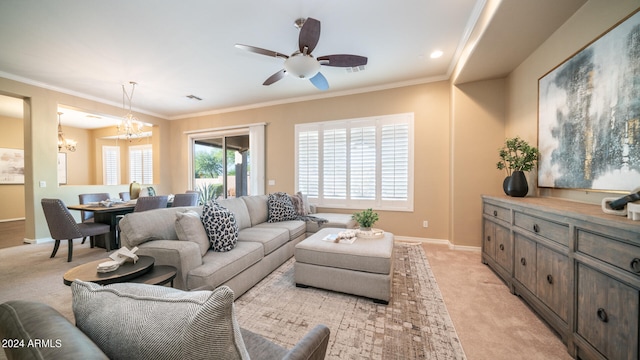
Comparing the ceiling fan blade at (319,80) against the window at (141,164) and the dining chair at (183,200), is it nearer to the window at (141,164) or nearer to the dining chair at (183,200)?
the dining chair at (183,200)

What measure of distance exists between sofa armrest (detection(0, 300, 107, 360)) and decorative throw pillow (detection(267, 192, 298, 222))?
3.13 meters

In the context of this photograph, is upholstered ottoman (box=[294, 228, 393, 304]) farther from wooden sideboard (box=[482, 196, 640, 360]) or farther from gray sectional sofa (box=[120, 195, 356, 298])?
wooden sideboard (box=[482, 196, 640, 360])

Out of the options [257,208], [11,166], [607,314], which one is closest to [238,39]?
[257,208]

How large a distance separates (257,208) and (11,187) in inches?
307

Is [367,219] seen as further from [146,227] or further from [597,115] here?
[146,227]

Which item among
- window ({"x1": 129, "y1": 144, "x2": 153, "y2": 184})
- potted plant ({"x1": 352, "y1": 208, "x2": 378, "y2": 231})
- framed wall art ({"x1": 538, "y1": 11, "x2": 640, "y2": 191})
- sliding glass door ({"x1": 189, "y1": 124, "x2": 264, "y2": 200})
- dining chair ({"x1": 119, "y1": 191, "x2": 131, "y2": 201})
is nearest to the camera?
framed wall art ({"x1": 538, "y1": 11, "x2": 640, "y2": 191})

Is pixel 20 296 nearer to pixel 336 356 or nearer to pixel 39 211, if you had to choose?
pixel 39 211

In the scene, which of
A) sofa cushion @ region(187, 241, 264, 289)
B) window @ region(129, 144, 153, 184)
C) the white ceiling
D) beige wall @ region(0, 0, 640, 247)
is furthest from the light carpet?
window @ region(129, 144, 153, 184)

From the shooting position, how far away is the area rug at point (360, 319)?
1.59m

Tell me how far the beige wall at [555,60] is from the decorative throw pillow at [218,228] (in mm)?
3311

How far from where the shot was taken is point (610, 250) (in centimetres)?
128

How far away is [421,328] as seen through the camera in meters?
1.79

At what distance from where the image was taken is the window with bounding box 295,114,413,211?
162 inches

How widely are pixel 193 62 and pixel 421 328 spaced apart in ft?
14.4
